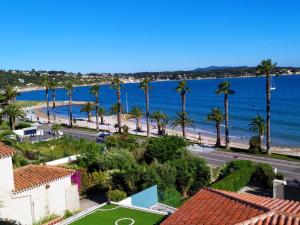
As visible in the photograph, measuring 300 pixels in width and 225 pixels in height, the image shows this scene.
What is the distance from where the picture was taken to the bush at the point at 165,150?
38.3m

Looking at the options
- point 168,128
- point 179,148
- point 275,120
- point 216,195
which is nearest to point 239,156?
point 179,148

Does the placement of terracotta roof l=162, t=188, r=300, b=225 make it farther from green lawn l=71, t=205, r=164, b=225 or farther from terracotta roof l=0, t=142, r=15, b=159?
terracotta roof l=0, t=142, r=15, b=159


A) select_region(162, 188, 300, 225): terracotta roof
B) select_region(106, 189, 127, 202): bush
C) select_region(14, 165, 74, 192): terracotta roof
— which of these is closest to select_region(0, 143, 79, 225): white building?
select_region(14, 165, 74, 192): terracotta roof

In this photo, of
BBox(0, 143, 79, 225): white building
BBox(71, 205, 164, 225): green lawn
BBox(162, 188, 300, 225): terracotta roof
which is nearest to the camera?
BBox(162, 188, 300, 225): terracotta roof

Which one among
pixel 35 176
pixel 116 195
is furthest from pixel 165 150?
pixel 35 176

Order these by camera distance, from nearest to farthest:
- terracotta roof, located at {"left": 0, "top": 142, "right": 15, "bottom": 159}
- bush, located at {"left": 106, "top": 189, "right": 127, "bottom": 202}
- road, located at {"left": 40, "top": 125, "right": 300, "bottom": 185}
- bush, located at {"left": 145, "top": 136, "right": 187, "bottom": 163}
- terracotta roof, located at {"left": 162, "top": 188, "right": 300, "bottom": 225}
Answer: terracotta roof, located at {"left": 162, "top": 188, "right": 300, "bottom": 225}
terracotta roof, located at {"left": 0, "top": 142, "right": 15, "bottom": 159}
bush, located at {"left": 106, "top": 189, "right": 127, "bottom": 202}
bush, located at {"left": 145, "top": 136, "right": 187, "bottom": 163}
road, located at {"left": 40, "top": 125, "right": 300, "bottom": 185}

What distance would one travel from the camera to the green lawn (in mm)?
20422

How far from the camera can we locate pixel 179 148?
38688mm

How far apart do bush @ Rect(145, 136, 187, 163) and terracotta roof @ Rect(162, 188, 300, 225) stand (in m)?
21.4

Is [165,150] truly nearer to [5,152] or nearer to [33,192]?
[33,192]

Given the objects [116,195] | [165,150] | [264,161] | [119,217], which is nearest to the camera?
[119,217]

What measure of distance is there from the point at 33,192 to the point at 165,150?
16780 mm

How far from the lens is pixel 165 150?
38.4m

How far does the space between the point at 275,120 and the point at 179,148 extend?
208ft
